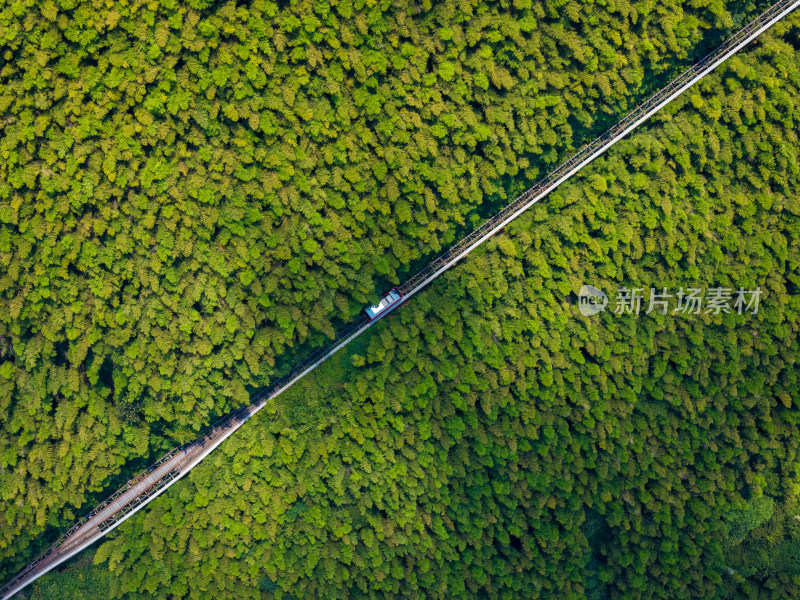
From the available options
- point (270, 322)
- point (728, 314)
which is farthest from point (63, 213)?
point (728, 314)

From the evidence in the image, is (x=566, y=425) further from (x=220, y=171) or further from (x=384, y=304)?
(x=220, y=171)

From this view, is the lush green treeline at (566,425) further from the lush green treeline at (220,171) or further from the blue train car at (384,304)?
the lush green treeline at (220,171)

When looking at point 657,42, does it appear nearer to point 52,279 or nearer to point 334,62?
point 334,62

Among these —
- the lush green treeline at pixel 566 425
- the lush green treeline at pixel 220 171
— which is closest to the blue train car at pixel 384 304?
the lush green treeline at pixel 566 425

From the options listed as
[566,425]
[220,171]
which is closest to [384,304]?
[220,171]

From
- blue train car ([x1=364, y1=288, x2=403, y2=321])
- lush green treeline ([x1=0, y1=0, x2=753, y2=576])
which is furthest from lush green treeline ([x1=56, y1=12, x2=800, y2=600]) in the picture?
lush green treeline ([x1=0, y1=0, x2=753, y2=576])

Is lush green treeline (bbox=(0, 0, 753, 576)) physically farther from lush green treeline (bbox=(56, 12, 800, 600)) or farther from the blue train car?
lush green treeline (bbox=(56, 12, 800, 600))
